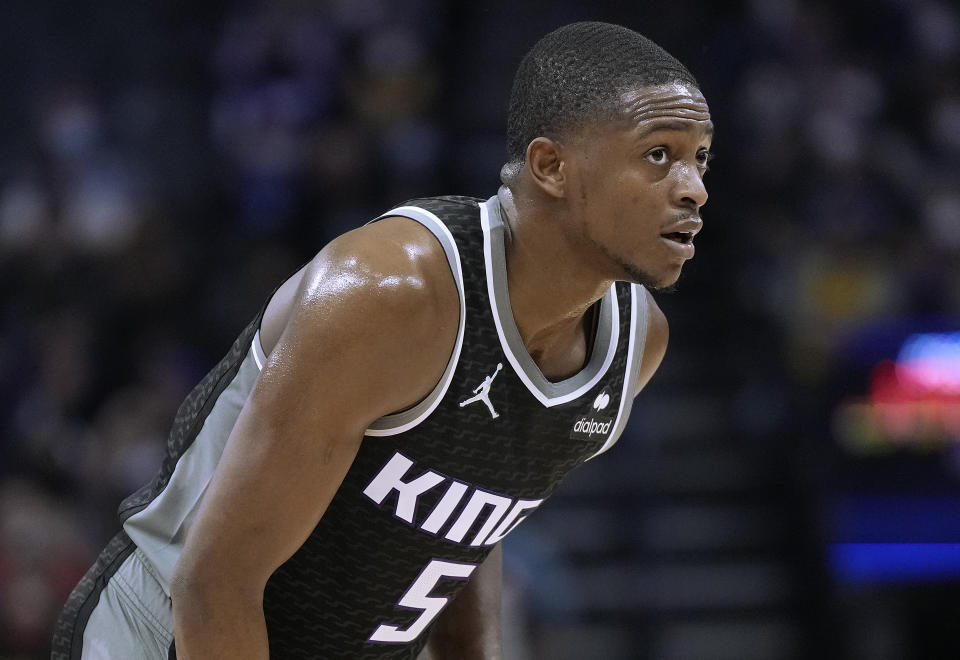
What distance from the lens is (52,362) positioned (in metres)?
6.10

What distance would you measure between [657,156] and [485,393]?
0.50 metres

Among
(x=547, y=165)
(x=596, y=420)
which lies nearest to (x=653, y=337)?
(x=596, y=420)

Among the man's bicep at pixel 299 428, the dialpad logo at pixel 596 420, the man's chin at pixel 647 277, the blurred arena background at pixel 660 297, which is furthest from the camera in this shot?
the blurred arena background at pixel 660 297

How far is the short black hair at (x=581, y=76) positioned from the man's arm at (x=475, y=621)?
97 centimetres

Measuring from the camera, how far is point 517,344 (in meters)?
2.17

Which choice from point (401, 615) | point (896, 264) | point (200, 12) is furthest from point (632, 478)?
point (401, 615)

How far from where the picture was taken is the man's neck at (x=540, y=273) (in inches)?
87.7

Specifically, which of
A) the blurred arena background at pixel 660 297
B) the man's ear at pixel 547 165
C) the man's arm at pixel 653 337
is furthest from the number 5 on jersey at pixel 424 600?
the blurred arena background at pixel 660 297

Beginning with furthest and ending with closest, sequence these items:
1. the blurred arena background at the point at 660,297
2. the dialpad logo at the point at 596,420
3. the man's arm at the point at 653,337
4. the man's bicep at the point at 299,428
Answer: the blurred arena background at the point at 660,297 → the man's arm at the point at 653,337 → the dialpad logo at the point at 596,420 → the man's bicep at the point at 299,428

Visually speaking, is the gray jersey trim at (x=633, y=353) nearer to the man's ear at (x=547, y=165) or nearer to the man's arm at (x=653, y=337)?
the man's arm at (x=653, y=337)

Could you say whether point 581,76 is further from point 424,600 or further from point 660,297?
point 660,297

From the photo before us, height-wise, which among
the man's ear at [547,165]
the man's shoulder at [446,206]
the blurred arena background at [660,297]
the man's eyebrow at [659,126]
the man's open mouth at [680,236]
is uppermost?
the man's eyebrow at [659,126]

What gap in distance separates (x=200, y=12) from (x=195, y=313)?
2.75m

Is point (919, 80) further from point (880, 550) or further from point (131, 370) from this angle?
point (131, 370)
